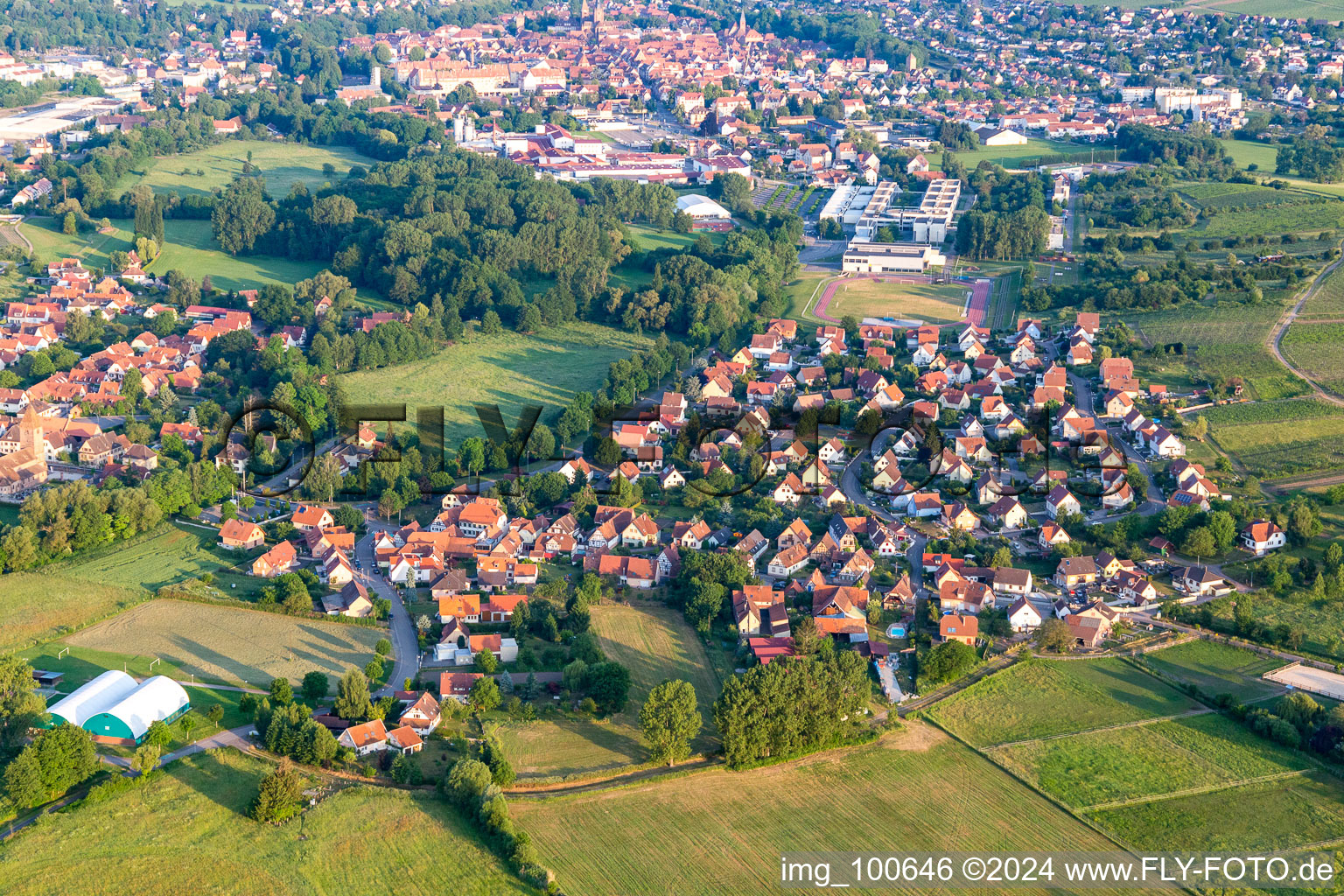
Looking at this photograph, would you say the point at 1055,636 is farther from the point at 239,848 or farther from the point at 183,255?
the point at 183,255

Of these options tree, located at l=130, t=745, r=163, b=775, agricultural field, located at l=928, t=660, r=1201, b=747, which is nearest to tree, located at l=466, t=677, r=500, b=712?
tree, located at l=130, t=745, r=163, b=775

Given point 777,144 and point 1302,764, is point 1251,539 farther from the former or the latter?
point 777,144

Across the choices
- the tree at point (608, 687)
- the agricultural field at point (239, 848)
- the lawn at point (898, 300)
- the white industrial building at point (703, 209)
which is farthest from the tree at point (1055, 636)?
the white industrial building at point (703, 209)

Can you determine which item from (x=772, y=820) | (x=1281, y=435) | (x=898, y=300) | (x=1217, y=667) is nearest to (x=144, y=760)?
(x=772, y=820)

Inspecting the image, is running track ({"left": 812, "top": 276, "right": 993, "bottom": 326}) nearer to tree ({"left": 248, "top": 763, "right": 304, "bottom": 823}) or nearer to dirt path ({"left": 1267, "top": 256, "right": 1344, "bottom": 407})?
dirt path ({"left": 1267, "top": 256, "right": 1344, "bottom": 407})

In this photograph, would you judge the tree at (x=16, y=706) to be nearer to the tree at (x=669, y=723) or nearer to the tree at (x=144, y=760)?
the tree at (x=144, y=760)
